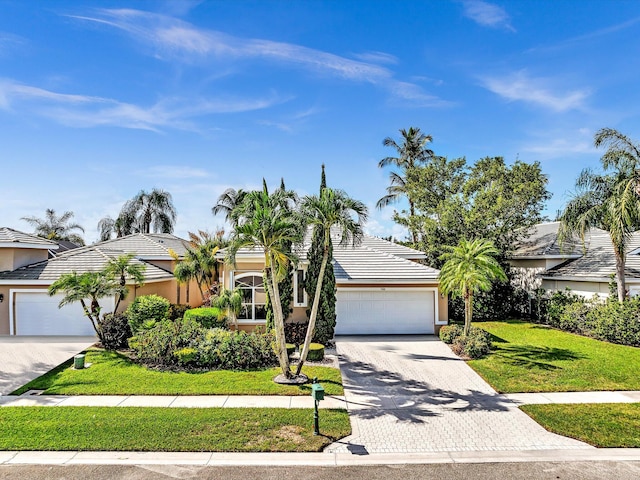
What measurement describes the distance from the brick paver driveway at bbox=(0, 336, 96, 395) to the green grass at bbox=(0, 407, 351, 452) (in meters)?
2.92

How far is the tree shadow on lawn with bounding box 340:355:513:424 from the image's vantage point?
9797 mm

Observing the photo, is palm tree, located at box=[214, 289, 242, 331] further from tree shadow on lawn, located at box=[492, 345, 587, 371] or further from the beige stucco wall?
tree shadow on lawn, located at box=[492, 345, 587, 371]

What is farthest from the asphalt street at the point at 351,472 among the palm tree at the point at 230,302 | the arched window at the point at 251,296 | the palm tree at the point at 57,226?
the palm tree at the point at 57,226

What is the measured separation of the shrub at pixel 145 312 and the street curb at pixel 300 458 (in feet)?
27.7

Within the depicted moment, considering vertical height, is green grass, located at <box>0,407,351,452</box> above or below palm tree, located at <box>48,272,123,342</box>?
below

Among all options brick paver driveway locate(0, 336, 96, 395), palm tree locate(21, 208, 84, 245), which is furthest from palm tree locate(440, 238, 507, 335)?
palm tree locate(21, 208, 84, 245)

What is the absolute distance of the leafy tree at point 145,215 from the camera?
37875 mm

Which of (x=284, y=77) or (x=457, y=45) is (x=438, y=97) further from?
(x=284, y=77)

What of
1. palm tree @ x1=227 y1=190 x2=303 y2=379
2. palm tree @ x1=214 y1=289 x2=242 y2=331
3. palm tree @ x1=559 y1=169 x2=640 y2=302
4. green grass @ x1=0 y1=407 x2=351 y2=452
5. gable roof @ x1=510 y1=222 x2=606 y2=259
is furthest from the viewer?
gable roof @ x1=510 y1=222 x2=606 y2=259

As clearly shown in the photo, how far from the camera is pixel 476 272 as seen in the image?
50.5ft

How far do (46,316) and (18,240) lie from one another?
4.23 m

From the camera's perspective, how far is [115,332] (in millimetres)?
15797

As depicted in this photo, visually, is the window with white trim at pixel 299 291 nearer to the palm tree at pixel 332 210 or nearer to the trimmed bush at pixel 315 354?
the trimmed bush at pixel 315 354

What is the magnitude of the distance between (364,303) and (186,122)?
11.2 meters
